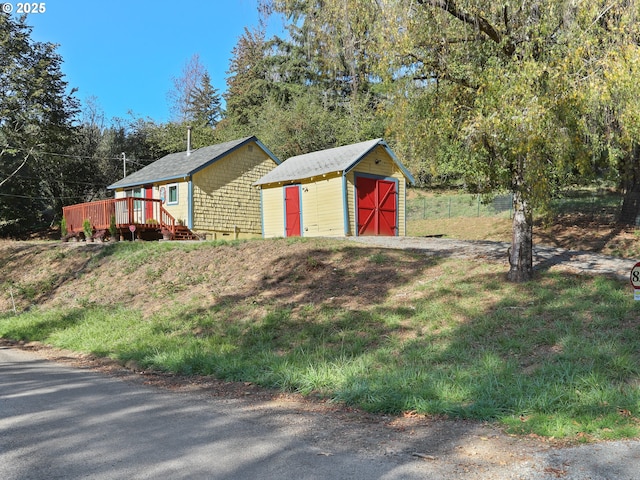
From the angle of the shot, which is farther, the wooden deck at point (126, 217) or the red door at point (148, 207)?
the red door at point (148, 207)

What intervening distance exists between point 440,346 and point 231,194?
19.0 meters

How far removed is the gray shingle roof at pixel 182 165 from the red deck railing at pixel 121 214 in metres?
1.33

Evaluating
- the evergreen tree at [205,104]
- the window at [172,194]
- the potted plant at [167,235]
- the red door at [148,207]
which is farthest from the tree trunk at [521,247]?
the evergreen tree at [205,104]

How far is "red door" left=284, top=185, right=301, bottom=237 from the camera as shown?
21.0 metres

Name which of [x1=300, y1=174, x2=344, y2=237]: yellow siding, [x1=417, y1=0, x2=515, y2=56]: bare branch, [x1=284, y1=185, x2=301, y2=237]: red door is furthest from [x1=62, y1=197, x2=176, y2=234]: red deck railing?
[x1=417, y1=0, x2=515, y2=56]: bare branch

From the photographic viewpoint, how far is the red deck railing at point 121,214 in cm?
2152

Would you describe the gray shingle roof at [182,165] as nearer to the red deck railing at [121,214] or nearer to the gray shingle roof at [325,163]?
the red deck railing at [121,214]

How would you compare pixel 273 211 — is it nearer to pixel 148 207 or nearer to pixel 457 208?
pixel 148 207

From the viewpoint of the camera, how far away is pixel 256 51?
53125 mm

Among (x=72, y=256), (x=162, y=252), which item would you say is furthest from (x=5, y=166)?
(x=162, y=252)

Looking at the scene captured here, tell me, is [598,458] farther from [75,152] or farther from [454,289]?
[75,152]

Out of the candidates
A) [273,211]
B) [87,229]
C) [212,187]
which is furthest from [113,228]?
[273,211]

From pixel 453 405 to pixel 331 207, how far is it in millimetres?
14720

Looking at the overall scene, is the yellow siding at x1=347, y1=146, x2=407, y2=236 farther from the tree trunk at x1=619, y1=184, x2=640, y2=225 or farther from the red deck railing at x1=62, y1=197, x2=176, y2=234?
the tree trunk at x1=619, y1=184, x2=640, y2=225
